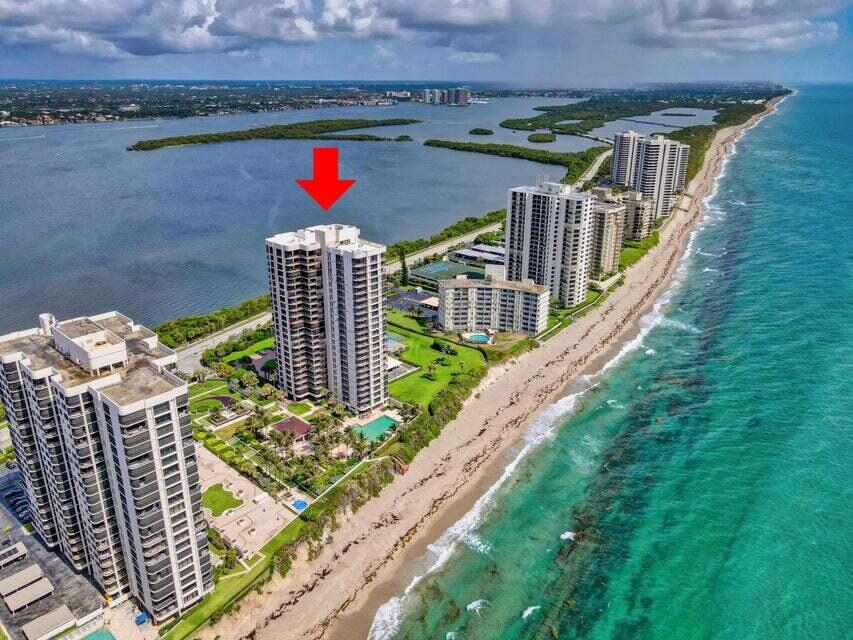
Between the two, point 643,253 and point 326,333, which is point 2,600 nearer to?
point 326,333

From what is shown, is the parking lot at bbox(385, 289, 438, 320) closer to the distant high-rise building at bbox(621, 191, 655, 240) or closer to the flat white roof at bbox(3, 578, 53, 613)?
the distant high-rise building at bbox(621, 191, 655, 240)

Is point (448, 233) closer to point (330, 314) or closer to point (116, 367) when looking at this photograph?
point (330, 314)

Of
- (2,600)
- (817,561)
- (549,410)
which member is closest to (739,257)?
(549,410)

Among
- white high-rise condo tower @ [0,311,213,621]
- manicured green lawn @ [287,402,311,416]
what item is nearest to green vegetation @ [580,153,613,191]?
manicured green lawn @ [287,402,311,416]

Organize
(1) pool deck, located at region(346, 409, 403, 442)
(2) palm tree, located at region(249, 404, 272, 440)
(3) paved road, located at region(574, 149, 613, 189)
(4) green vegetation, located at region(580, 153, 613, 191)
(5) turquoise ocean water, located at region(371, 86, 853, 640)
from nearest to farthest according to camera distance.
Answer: (5) turquoise ocean water, located at region(371, 86, 853, 640) < (2) palm tree, located at region(249, 404, 272, 440) < (1) pool deck, located at region(346, 409, 403, 442) < (4) green vegetation, located at region(580, 153, 613, 191) < (3) paved road, located at region(574, 149, 613, 189)

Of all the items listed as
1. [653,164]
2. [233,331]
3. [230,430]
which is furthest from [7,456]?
[653,164]

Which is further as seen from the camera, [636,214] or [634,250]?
[636,214]
